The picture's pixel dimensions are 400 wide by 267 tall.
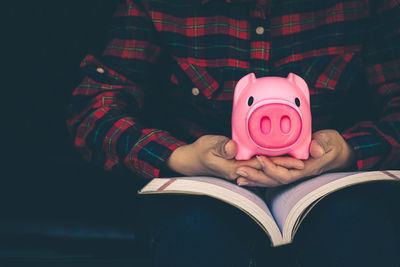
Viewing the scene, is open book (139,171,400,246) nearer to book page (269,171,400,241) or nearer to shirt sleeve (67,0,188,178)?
book page (269,171,400,241)

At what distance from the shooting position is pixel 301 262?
24.1 inches

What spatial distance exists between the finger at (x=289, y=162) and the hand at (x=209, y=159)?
0.11 ft

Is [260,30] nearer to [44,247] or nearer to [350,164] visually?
[350,164]

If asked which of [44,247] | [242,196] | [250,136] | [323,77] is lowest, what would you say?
[44,247]

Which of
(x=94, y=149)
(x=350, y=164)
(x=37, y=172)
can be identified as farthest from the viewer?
(x=37, y=172)

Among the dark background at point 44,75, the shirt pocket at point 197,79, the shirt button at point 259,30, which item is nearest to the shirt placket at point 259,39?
the shirt button at point 259,30

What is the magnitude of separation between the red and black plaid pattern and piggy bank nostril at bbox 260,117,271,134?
36 cm

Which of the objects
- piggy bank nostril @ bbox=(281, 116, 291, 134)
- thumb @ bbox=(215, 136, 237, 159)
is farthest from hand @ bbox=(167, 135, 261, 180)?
piggy bank nostril @ bbox=(281, 116, 291, 134)

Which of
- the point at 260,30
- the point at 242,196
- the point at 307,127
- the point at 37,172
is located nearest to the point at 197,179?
the point at 242,196

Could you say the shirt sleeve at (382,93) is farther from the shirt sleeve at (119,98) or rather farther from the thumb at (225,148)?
the shirt sleeve at (119,98)

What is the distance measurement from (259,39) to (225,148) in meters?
0.41

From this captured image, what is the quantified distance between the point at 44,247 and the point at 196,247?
58 cm

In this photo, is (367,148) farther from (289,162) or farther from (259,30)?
(259,30)

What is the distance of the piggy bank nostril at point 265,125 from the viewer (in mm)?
514
